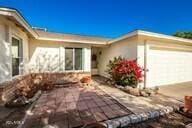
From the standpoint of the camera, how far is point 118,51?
10.6 meters

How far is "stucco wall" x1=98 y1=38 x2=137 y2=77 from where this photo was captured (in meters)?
8.69

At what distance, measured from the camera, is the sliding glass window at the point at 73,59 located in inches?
392

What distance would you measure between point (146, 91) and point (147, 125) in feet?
10.4

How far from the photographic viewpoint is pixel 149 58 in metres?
8.81

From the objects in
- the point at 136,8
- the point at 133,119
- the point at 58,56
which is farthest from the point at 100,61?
the point at 133,119

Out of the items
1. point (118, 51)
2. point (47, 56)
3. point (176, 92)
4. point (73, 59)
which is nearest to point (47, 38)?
point (47, 56)

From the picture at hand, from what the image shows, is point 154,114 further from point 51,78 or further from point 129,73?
point 51,78

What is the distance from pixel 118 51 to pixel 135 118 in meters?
6.93

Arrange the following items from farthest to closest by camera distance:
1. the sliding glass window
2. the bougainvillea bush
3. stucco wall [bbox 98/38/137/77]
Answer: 1. the sliding glass window
2. stucco wall [bbox 98/38/137/77]
3. the bougainvillea bush

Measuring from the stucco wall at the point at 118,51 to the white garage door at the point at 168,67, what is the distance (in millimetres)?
1124

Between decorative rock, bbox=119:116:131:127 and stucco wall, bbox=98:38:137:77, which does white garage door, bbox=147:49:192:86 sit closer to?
stucco wall, bbox=98:38:137:77

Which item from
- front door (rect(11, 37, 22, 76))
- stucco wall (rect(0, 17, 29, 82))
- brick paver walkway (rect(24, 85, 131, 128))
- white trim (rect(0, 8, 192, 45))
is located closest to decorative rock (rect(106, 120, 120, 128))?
brick paver walkway (rect(24, 85, 131, 128))

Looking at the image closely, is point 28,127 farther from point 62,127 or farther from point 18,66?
point 18,66

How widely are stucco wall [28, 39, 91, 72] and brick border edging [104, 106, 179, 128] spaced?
6.65m
